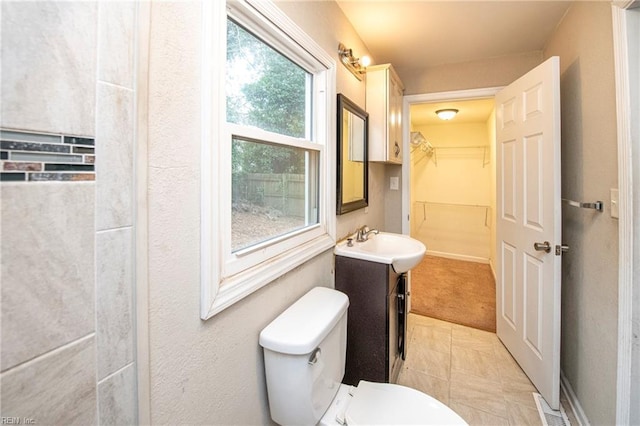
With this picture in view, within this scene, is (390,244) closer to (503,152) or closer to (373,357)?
(373,357)

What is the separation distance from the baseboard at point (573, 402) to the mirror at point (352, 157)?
1655 millimetres

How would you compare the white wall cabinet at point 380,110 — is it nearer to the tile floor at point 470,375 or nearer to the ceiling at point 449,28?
the ceiling at point 449,28

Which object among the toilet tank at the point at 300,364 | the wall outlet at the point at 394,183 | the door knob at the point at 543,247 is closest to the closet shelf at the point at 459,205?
the wall outlet at the point at 394,183

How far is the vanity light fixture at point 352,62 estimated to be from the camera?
1.71 metres

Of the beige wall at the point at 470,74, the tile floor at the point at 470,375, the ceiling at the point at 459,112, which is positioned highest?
the ceiling at the point at 459,112

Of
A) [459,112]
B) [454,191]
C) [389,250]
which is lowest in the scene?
[389,250]

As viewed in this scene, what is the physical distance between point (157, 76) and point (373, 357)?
159cm

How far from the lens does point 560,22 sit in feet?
6.10

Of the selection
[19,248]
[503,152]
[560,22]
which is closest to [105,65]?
[19,248]

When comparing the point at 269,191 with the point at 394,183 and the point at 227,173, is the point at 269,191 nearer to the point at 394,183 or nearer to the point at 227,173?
the point at 227,173

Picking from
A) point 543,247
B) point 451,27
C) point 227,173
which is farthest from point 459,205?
point 227,173

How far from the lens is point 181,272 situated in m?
0.73

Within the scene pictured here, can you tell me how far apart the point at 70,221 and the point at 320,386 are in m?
0.93

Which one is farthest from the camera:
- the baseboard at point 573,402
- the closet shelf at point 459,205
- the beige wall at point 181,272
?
the closet shelf at point 459,205
